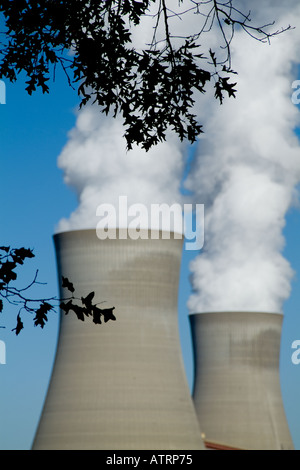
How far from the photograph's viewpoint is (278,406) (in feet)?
92.6

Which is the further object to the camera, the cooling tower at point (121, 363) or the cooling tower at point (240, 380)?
the cooling tower at point (240, 380)

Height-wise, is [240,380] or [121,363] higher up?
[240,380]

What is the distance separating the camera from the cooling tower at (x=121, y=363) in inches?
781

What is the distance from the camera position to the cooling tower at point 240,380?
26.7 metres

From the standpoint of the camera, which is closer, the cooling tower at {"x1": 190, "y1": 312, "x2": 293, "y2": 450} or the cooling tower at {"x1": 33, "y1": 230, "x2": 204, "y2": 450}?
the cooling tower at {"x1": 33, "y1": 230, "x2": 204, "y2": 450}

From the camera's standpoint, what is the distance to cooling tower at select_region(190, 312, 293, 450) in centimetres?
2667

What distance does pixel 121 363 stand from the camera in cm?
1991

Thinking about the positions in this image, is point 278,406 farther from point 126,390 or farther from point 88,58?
point 88,58

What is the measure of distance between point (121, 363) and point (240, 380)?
8223 mm

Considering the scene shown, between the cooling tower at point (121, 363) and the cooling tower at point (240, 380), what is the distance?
251 inches

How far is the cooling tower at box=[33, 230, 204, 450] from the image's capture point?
19828 mm

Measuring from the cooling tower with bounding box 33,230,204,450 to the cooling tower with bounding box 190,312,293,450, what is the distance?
20.9 ft

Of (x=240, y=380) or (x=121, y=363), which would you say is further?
(x=240, y=380)
